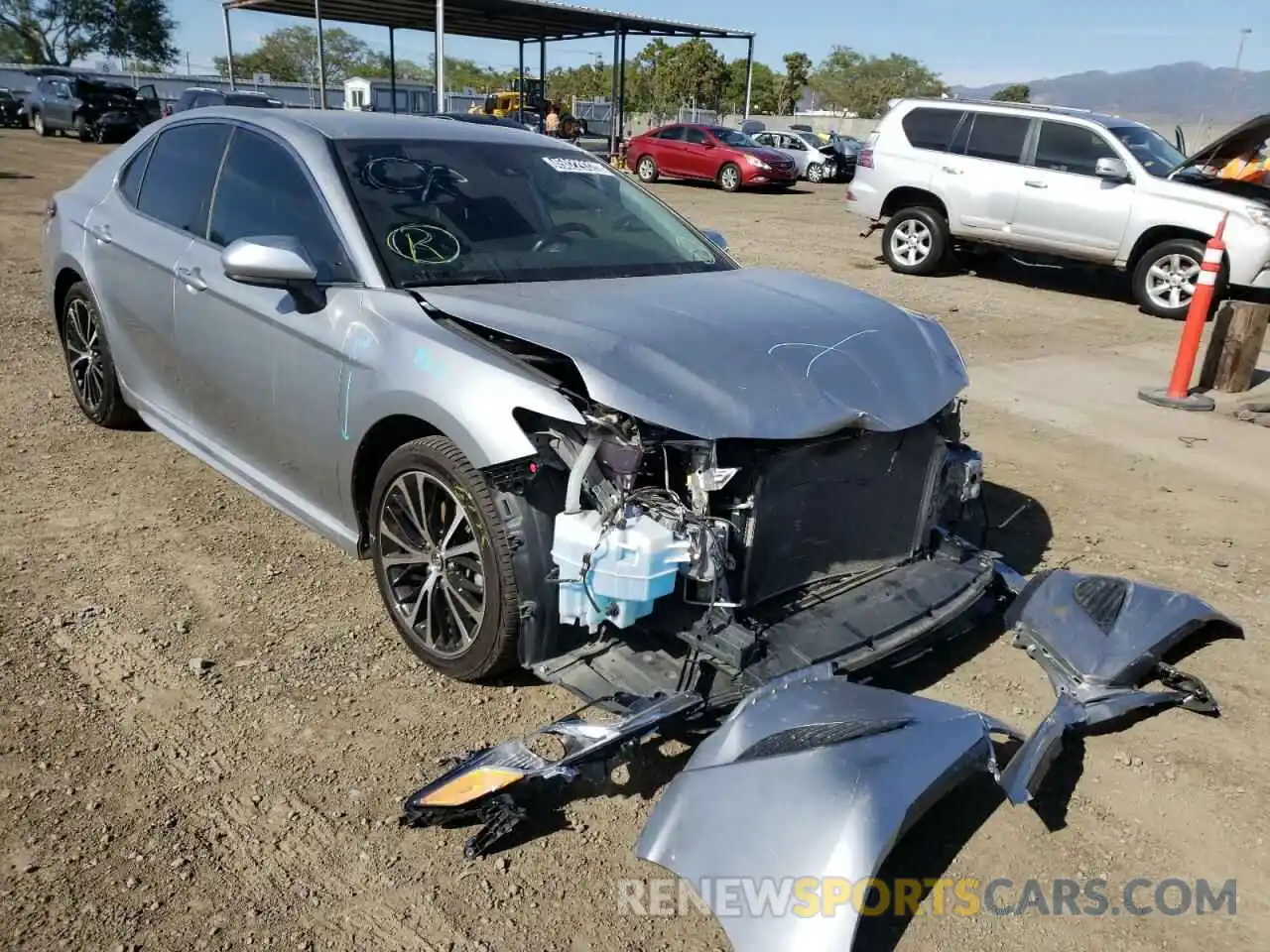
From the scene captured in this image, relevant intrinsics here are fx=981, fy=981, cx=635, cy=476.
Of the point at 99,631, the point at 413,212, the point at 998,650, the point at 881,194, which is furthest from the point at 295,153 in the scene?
the point at 881,194

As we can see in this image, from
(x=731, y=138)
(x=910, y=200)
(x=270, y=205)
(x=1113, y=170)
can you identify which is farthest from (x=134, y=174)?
(x=731, y=138)

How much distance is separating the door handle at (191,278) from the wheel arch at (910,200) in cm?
1019

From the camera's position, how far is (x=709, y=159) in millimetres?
24406

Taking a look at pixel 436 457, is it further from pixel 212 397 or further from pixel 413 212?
pixel 212 397

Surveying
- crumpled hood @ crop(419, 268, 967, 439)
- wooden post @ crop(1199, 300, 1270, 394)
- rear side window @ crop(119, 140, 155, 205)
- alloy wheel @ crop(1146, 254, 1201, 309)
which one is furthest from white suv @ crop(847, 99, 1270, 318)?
rear side window @ crop(119, 140, 155, 205)

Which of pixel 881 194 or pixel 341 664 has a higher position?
pixel 881 194

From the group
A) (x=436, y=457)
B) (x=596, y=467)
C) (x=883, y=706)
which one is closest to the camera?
(x=883, y=706)

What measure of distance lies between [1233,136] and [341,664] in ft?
32.1

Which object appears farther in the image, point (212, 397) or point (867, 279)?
point (867, 279)

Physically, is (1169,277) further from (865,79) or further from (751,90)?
(865,79)

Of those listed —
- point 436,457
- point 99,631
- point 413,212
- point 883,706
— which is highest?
point 413,212

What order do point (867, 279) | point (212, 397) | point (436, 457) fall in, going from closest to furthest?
point (436, 457), point (212, 397), point (867, 279)

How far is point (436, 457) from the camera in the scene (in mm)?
2984

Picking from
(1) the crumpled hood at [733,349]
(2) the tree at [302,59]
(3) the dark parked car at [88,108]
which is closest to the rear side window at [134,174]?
(1) the crumpled hood at [733,349]
